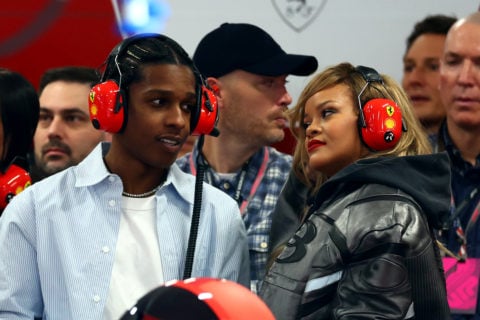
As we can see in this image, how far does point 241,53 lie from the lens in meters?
4.78

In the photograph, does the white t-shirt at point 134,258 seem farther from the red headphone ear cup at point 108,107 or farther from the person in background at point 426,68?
the person in background at point 426,68

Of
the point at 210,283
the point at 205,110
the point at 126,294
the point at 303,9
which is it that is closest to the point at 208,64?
the point at 303,9

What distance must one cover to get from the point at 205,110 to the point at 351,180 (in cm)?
50

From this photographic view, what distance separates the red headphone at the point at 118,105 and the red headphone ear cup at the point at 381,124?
1.53 feet

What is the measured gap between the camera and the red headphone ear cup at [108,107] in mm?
3033

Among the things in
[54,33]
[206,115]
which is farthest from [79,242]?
[54,33]

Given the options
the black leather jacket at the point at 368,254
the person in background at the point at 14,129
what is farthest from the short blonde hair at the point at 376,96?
the person in background at the point at 14,129

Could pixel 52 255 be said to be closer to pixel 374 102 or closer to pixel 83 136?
pixel 374 102

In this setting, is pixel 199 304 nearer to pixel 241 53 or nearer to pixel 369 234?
pixel 369 234

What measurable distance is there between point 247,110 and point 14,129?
1.23m

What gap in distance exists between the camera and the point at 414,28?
5098 mm

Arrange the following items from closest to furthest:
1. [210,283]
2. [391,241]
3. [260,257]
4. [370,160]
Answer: [210,283] < [391,241] < [370,160] < [260,257]

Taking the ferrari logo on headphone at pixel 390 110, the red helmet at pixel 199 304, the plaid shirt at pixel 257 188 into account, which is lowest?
the plaid shirt at pixel 257 188

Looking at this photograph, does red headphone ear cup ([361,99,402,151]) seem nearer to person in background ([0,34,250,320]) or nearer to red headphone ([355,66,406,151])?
red headphone ([355,66,406,151])
